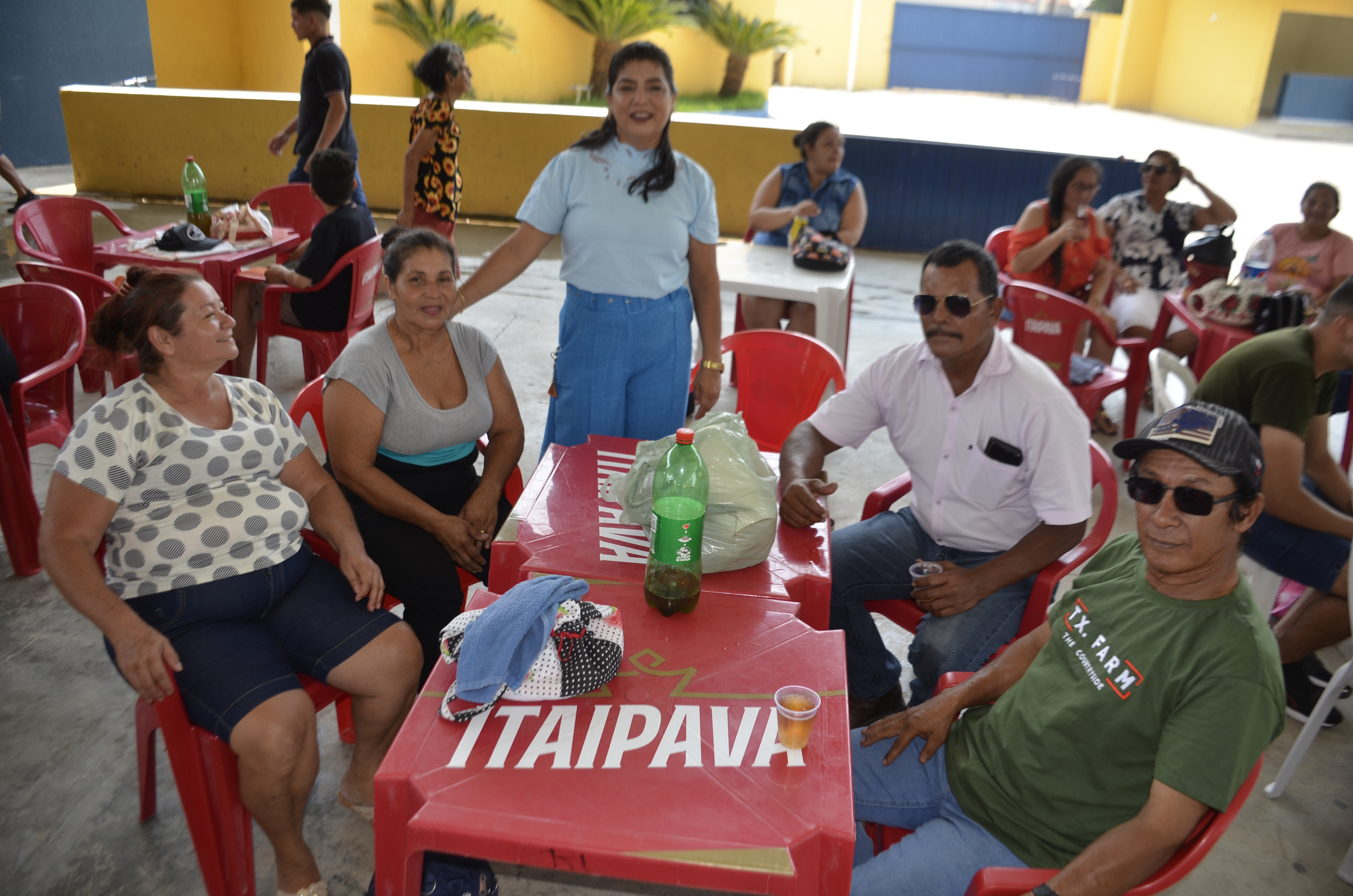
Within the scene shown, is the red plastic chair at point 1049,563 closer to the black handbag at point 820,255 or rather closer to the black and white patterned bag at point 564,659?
the black and white patterned bag at point 564,659

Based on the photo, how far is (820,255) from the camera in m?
5.12

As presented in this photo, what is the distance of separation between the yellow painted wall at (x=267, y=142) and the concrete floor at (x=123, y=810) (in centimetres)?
716

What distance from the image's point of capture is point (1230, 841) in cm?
257

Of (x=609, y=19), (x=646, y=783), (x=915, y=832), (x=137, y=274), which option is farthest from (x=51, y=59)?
(x=915, y=832)

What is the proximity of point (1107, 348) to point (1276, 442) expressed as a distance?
269cm

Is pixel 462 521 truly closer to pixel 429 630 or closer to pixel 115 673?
pixel 429 630

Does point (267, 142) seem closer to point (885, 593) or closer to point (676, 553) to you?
point (885, 593)

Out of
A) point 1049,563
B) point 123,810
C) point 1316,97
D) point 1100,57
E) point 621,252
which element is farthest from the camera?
point 1100,57

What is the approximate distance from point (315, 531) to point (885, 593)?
1.72m

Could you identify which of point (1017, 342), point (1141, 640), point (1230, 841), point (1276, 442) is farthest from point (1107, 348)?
point (1141, 640)

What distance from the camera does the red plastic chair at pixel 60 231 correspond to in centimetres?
470

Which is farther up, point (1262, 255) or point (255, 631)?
point (1262, 255)

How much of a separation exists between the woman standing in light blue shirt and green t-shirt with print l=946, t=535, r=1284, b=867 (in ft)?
5.54

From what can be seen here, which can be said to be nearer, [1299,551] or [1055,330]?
[1299,551]
